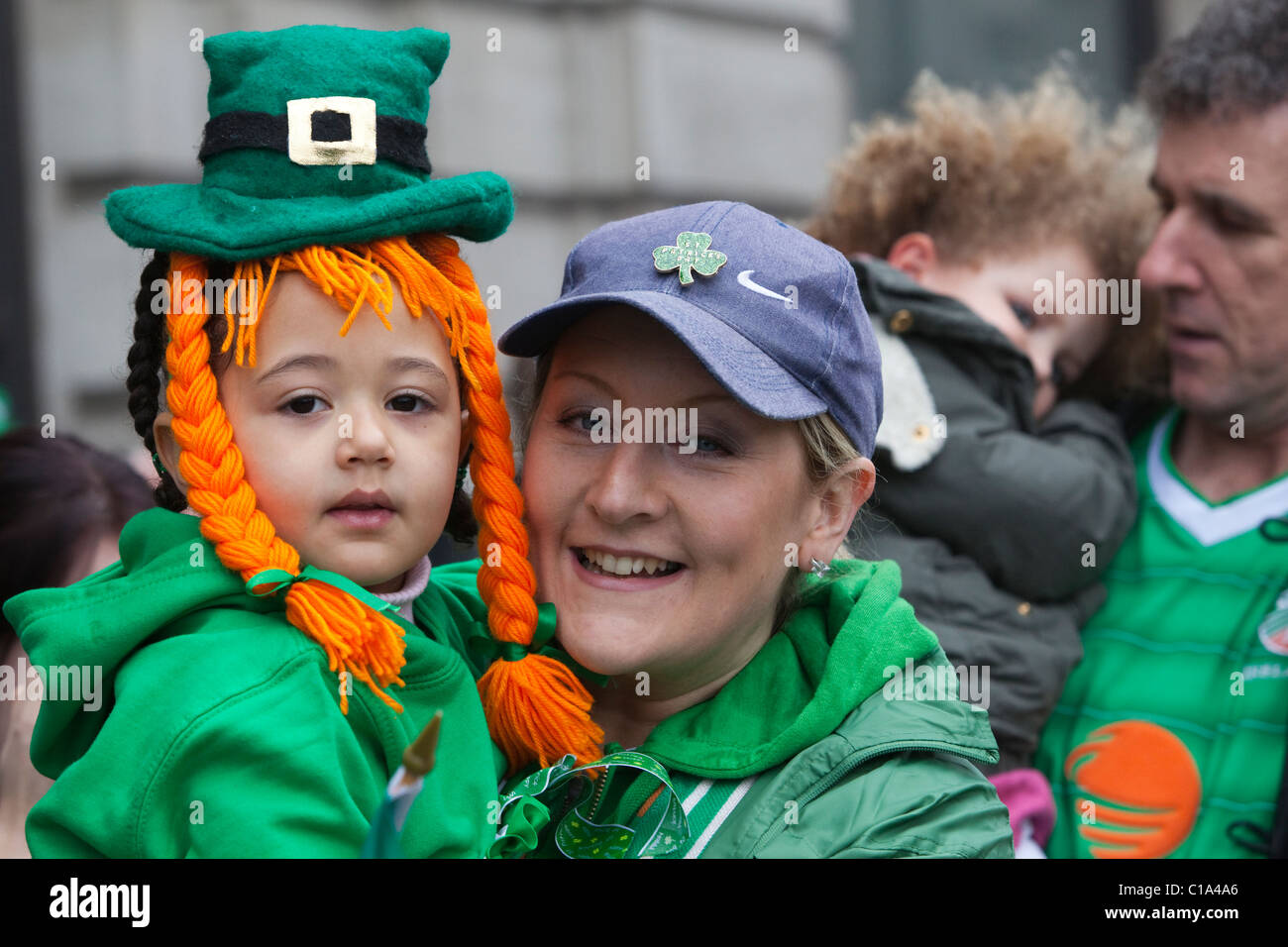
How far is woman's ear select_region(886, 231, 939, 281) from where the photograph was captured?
3.41 m

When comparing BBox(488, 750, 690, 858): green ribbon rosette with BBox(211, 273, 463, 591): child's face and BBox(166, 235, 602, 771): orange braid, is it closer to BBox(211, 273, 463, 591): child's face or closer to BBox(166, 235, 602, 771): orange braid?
BBox(166, 235, 602, 771): orange braid

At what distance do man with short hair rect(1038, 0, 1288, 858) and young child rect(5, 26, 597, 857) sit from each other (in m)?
1.45

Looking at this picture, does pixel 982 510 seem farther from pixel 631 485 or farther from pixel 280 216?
pixel 280 216

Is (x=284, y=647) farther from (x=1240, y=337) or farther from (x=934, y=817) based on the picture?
(x=1240, y=337)

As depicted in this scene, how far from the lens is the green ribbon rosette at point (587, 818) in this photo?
2039mm

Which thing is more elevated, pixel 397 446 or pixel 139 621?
pixel 397 446

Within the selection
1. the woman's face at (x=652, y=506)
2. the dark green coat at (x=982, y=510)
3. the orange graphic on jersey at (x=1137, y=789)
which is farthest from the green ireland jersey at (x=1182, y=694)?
the woman's face at (x=652, y=506)

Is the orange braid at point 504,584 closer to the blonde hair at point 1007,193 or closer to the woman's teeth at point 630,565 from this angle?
the woman's teeth at point 630,565

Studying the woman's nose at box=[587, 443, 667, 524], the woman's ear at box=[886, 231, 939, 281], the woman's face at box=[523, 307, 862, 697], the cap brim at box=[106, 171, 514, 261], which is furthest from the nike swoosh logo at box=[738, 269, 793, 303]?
the woman's ear at box=[886, 231, 939, 281]

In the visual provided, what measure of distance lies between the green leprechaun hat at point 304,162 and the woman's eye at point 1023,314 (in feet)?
5.32

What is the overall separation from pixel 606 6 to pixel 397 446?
4.96 meters

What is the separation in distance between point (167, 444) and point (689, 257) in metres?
0.84

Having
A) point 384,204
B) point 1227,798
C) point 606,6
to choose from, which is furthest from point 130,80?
point 1227,798
